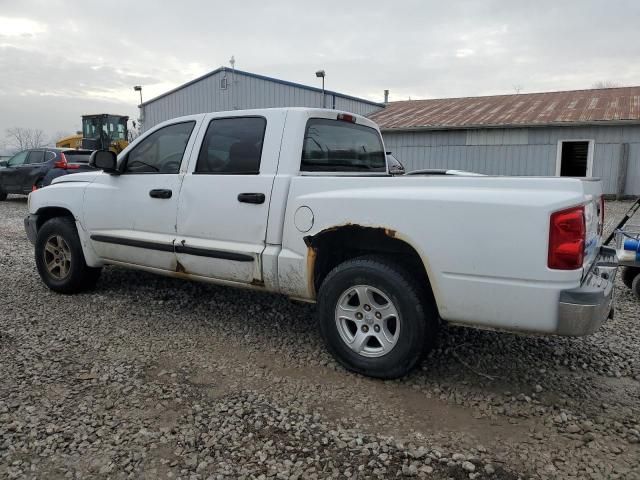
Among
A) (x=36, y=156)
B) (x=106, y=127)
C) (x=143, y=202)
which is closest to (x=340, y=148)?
(x=143, y=202)

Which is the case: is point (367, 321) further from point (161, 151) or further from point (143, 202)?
point (161, 151)

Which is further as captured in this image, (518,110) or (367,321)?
(518,110)

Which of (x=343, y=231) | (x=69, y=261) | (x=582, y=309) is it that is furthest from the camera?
(x=69, y=261)

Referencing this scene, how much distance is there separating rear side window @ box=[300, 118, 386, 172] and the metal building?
48.2ft

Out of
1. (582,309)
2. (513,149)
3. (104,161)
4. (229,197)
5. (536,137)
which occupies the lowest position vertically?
(582,309)

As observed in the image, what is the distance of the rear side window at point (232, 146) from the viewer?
155 inches

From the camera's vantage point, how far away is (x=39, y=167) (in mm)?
14070

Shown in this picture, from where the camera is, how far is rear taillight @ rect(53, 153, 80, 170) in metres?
13.6

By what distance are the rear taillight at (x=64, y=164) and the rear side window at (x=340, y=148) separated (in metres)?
→ 11.3

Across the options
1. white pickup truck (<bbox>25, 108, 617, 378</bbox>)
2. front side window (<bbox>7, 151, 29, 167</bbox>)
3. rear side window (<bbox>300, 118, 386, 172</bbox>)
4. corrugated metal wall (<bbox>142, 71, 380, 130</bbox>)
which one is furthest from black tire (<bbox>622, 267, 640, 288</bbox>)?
corrugated metal wall (<bbox>142, 71, 380, 130</bbox>)

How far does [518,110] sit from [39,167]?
17138 millimetres

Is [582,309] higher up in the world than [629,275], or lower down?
higher up

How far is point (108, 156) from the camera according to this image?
4.64 m

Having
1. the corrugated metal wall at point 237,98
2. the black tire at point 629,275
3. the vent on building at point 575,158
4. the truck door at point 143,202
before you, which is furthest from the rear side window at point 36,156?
the vent on building at point 575,158
